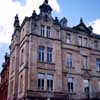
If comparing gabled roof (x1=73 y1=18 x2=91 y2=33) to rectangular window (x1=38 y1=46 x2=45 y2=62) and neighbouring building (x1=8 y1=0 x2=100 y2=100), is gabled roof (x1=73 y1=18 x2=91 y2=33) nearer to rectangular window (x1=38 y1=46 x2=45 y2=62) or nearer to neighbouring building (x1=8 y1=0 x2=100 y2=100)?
neighbouring building (x1=8 y1=0 x2=100 y2=100)

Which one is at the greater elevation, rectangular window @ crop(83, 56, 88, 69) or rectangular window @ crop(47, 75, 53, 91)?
rectangular window @ crop(83, 56, 88, 69)

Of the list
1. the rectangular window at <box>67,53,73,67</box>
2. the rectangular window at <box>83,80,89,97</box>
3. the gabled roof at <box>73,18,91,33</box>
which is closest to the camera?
the rectangular window at <box>67,53,73,67</box>

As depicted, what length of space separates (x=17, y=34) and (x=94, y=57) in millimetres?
13023

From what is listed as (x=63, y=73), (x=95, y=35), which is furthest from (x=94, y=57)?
(x=63, y=73)

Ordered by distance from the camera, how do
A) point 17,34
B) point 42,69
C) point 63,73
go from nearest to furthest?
point 42,69
point 63,73
point 17,34

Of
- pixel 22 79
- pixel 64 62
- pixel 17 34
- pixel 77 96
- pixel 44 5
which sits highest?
pixel 44 5

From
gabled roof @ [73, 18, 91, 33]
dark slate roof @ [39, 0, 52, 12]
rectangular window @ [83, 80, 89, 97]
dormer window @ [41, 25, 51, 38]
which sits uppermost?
dark slate roof @ [39, 0, 52, 12]

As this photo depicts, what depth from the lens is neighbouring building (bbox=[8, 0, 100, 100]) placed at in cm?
3016

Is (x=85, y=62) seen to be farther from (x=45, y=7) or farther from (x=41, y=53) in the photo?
(x=45, y=7)

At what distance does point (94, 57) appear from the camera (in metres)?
36.7

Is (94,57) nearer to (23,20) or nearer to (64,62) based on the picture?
(64,62)

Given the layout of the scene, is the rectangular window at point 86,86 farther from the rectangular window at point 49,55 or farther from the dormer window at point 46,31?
the dormer window at point 46,31

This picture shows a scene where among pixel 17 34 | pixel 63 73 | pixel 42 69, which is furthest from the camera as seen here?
pixel 17 34

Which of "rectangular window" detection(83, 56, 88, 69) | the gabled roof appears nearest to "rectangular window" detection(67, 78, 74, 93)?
"rectangular window" detection(83, 56, 88, 69)
